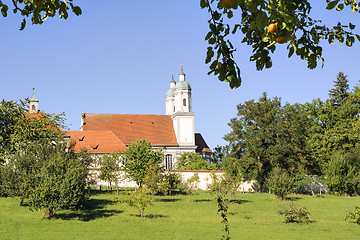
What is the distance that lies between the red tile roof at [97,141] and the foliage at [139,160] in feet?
70.9

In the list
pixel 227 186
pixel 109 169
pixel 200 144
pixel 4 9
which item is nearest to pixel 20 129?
pixel 109 169

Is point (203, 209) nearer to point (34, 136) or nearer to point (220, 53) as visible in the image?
point (34, 136)

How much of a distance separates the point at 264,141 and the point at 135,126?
3381cm

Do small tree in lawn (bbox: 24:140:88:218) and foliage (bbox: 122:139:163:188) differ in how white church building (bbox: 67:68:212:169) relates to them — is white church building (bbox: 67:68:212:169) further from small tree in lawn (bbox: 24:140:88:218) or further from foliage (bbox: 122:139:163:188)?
small tree in lawn (bbox: 24:140:88:218)

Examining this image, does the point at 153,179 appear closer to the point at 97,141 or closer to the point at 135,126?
the point at 97,141

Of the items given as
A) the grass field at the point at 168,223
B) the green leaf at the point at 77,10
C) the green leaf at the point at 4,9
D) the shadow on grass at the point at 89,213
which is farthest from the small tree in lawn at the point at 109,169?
the green leaf at the point at 77,10

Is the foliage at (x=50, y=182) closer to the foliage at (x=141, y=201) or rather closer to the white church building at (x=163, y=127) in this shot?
the foliage at (x=141, y=201)

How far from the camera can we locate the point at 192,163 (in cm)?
6481

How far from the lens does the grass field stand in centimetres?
2233

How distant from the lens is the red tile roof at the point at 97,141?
65375 mm

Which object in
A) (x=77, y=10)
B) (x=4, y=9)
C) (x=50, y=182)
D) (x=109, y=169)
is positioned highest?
(x=109, y=169)

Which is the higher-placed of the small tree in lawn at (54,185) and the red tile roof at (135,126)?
the red tile roof at (135,126)

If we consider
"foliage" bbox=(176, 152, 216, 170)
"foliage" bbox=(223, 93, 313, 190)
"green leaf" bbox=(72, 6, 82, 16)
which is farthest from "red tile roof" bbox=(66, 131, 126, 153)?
"green leaf" bbox=(72, 6, 82, 16)

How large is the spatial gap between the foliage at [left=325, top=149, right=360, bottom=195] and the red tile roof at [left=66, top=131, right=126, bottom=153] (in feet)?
95.0
